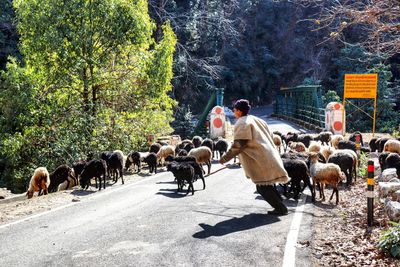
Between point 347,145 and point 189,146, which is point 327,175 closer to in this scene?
point 347,145

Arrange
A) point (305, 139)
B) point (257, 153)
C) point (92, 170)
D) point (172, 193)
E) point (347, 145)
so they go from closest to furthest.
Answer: point (257, 153)
point (172, 193)
point (92, 170)
point (347, 145)
point (305, 139)

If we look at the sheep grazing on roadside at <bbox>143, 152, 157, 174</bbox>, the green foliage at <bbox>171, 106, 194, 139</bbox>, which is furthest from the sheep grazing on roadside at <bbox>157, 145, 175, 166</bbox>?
the green foliage at <bbox>171, 106, 194, 139</bbox>

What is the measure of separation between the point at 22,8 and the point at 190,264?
493 inches

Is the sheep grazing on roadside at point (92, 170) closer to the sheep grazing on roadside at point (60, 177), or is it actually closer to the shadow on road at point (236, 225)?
the sheep grazing on roadside at point (60, 177)

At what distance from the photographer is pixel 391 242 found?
224 inches

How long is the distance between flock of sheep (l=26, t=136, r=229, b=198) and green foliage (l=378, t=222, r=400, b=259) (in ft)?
16.1

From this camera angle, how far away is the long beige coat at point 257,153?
736 cm

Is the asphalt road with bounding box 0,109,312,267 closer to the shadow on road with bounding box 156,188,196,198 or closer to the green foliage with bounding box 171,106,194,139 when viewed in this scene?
the shadow on road with bounding box 156,188,196,198

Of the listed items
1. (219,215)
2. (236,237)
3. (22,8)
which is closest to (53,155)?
(22,8)

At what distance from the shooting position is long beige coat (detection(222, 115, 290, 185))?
7355mm

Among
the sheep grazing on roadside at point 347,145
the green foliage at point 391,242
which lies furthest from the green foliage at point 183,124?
the green foliage at point 391,242

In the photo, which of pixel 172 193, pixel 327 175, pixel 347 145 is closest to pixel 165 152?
pixel 172 193

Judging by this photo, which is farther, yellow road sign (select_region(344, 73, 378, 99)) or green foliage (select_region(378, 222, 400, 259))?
yellow road sign (select_region(344, 73, 378, 99))

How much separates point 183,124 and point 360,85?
13.9 m
